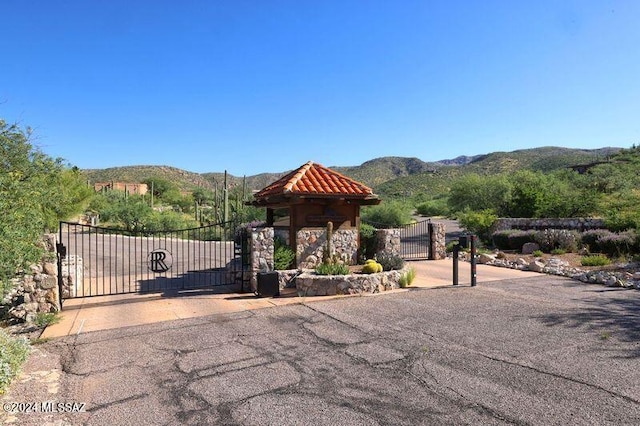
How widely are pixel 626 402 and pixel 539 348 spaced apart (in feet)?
5.56

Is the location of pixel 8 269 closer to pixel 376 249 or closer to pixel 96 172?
pixel 376 249

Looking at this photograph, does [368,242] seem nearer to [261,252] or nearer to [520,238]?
[261,252]

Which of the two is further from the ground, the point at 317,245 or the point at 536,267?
the point at 317,245

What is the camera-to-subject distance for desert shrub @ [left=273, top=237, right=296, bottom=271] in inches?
430

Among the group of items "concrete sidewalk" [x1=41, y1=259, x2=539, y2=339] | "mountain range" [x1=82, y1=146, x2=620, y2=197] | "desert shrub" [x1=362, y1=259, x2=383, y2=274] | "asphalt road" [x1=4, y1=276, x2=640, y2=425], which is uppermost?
"mountain range" [x1=82, y1=146, x2=620, y2=197]

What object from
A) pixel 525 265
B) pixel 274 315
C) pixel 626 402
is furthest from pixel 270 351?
pixel 525 265

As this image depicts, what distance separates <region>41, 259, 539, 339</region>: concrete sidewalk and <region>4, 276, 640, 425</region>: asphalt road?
53 cm

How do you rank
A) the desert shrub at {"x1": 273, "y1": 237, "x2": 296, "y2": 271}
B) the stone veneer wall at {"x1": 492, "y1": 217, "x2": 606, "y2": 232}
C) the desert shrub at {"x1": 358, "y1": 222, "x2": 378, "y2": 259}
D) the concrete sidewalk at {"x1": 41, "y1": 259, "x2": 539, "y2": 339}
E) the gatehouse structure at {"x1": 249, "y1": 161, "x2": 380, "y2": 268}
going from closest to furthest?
the concrete sidewalk at {"x1": 41, "y1": 259, "x2": 539, "y2": 339}
the desert shrub at {"x1": 273, "y1": 237, "x2": 296, "y2": 271}
the gatehouse structure at {"x1": 249, "y1": 161, "x2": 380, "y2": 268}
the desert shrub at {"x1": 358, "y1": 222, "x2": 378, "y2": 259}
the stone veneer wall at {"x1": 492, "y1": 217, "x2": 606, "y2": 232}

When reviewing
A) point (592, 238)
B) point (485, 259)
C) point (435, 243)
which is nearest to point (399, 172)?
point (592, 238)

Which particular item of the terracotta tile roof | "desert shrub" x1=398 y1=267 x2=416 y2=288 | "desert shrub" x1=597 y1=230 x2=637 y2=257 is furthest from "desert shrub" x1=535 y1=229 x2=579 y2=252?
the terracotta tile roof

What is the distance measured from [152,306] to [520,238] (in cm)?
1626

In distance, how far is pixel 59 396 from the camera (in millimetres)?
4633

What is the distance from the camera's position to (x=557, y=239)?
58.0 feet

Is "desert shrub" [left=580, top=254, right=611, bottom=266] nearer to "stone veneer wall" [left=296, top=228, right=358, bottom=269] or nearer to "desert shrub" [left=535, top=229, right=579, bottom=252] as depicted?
"desert shrub" [left=535, top=229, right=579, bottom=252]
